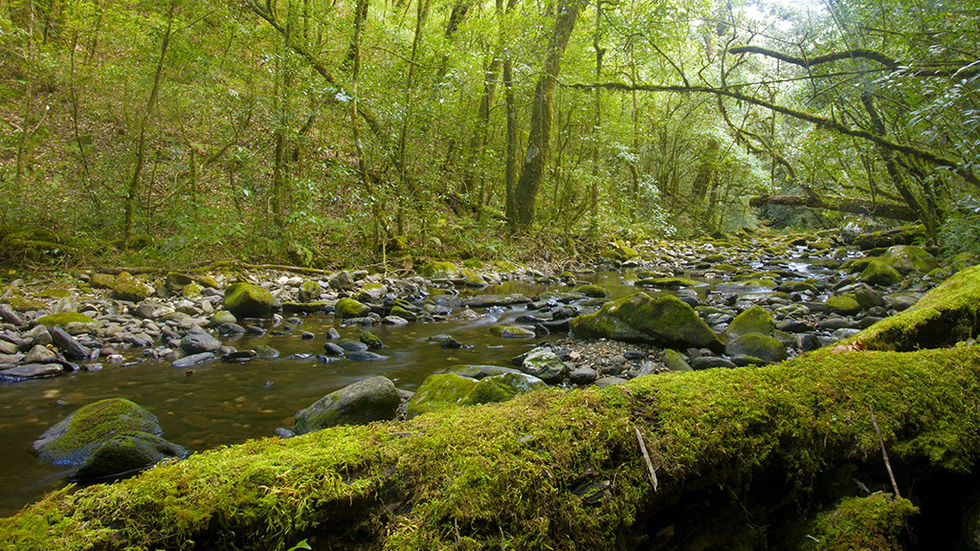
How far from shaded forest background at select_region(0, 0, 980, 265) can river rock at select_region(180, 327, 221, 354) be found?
10.5 ft

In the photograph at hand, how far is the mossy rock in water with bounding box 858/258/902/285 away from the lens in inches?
410

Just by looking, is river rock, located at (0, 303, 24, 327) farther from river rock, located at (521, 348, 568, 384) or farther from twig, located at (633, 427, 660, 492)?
twig, located at (633, 427, 660, 492)

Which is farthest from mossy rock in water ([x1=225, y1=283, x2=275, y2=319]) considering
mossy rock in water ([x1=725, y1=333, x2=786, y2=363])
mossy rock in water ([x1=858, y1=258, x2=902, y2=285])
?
mossy rock in water ([x1=858, y1=258, x2=902, y2=285])

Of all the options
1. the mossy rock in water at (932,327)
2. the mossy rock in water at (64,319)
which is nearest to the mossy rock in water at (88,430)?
the mossy rock in water at (64,319)

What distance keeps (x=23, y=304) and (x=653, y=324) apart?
860 centimetres

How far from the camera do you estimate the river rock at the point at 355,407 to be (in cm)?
368

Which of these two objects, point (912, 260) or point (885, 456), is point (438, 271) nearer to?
point (885, 456)

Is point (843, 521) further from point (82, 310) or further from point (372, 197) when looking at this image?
point (372, 197)

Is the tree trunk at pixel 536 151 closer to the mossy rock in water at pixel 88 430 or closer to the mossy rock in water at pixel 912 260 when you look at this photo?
the mossy rock in water at pixel 912 260

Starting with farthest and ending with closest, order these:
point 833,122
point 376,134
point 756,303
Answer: point 376,134
point 756,303
point 833,122

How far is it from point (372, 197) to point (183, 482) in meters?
9.98

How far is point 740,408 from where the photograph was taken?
1.72 metres

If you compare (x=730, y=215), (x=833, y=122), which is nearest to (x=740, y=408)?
(x=833, y=122)

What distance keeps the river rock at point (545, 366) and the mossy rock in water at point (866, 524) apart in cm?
337
